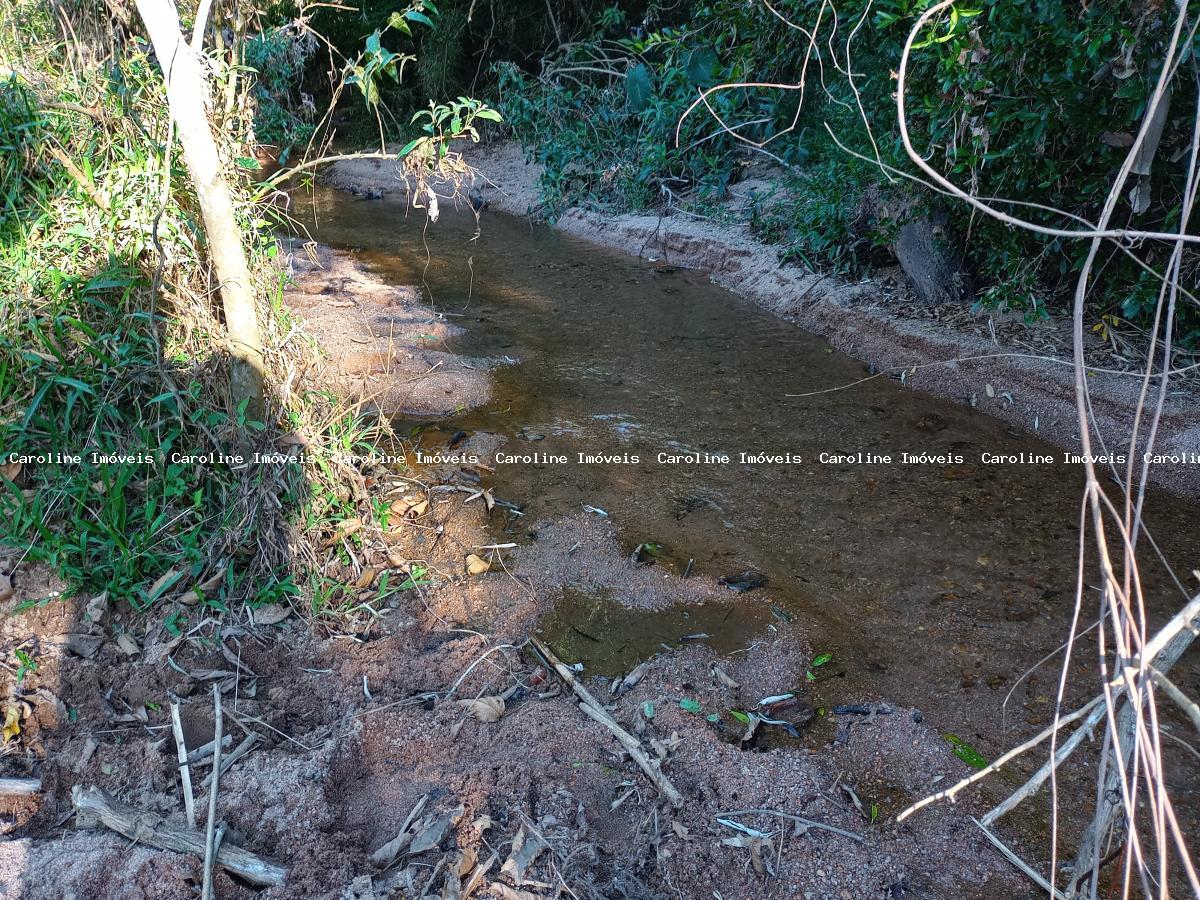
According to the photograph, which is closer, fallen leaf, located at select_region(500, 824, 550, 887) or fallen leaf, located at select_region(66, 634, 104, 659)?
fallen leaf, located at select_region(500, 824, 550, 887)

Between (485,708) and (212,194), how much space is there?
192cm

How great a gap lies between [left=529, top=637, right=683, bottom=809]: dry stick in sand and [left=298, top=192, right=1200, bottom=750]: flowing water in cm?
12

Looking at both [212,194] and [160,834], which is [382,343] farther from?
[160,834]

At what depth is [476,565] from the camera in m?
3.40

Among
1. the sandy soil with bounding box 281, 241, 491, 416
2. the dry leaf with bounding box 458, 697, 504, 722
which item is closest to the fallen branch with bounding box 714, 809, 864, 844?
the dry leaf with bounding box 458, 697, 504, 722

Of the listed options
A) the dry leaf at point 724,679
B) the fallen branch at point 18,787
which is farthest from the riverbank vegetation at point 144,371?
the dry leaf at point 724,679

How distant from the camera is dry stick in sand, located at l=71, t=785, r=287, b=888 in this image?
1956mm

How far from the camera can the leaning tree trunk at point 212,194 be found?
8.76 feet

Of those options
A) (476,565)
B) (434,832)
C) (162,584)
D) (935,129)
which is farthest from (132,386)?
(935,129)

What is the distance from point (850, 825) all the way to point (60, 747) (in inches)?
85.8

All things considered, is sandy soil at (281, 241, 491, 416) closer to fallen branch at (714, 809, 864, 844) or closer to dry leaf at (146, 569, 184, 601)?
dry leaf at (146, 569, 184, 601)

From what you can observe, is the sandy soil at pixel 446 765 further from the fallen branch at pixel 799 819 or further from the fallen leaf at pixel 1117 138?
the fallen leaf at pixel 1117 138

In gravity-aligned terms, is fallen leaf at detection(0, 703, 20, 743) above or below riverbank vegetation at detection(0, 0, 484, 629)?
below

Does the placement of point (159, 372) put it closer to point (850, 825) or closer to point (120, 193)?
point (120, 193)
